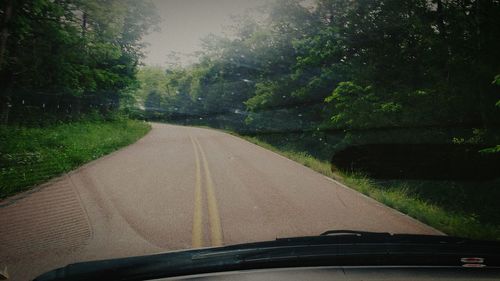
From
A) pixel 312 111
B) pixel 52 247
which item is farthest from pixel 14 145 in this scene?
pixel 312 111

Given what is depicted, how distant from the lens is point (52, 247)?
15.1 feet

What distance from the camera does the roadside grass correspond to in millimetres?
7538

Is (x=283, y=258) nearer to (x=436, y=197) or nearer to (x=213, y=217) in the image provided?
(x=213, y=217)

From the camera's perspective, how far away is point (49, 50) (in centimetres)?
1673

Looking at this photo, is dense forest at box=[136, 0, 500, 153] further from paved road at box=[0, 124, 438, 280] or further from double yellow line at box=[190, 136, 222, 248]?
double yellow line at box=[190, 136, 222, 248]

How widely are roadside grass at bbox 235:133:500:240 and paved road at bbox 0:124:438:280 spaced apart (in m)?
0.57

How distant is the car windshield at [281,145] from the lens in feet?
19.0

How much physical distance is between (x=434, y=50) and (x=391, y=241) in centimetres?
1299

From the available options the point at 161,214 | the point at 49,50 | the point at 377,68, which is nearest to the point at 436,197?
the point at 377,68

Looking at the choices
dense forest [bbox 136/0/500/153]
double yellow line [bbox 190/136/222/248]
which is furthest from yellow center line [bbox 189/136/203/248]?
dense forest [bbox 136/0/500/153]

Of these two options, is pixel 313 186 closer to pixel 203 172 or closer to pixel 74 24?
pixel 203 172

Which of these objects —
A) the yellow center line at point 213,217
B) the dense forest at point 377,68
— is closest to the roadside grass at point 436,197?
the dense forest at point 377,68

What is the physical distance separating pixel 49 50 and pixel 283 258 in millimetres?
18343

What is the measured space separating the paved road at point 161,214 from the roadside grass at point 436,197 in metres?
0.57
